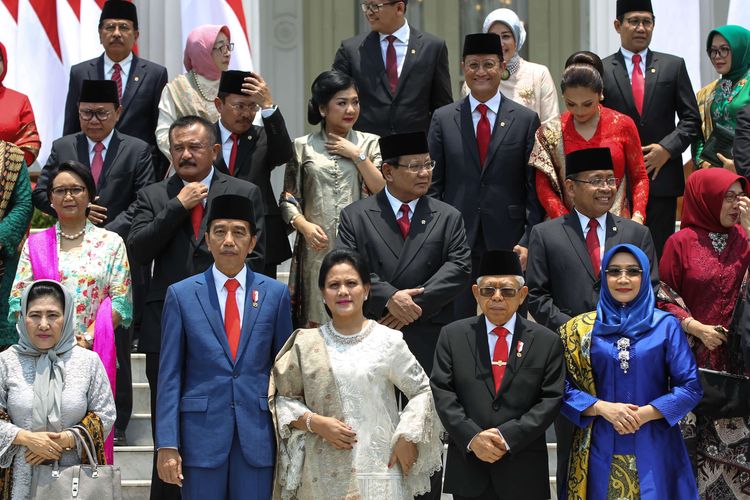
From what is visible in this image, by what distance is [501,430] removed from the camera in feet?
20.8

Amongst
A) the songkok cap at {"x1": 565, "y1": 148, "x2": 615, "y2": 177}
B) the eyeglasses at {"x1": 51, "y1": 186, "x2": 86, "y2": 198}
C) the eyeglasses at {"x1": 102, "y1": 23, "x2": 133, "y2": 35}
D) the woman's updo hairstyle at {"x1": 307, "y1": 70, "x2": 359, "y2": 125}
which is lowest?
the eyeglasses at {"x1": 51, "y1": 186, "x2": 86, "y2": 198}

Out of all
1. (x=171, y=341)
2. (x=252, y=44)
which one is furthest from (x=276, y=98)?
(x=171, y=341)

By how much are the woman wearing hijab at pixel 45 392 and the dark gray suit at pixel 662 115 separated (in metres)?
3.68

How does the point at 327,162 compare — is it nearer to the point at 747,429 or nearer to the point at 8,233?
the point at 8,233

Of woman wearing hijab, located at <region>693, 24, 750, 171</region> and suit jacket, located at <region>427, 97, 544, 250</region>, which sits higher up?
woman wearing hijab, located at <region>693, 24, 750, 171</region>

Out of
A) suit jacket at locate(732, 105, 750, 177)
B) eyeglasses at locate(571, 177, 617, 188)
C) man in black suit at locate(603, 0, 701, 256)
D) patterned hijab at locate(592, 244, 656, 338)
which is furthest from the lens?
man in black suit at locate(603, 0, 701, 256)

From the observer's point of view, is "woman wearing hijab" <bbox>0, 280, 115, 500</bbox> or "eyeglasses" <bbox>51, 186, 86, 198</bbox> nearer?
"woman wearing hijab" <bbox>0, 280, 115, 500</bbox>

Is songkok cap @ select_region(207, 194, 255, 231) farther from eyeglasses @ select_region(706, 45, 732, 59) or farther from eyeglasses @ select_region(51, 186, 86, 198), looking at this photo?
eyeglasses @ select_region(706, 45, 732, 59)

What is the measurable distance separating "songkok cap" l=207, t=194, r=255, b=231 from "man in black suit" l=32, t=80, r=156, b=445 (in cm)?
146

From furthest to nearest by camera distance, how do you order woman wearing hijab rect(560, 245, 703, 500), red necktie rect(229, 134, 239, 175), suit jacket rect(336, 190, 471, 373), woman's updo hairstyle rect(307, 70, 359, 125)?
red necktie rect(229, 134, 239, 175), woman's updo hairstyle rect(307, 70, 359, 125), suit jacket rect(336, 190, 471, 373), woman wearing hijab rect(560, 245, 703, 500)

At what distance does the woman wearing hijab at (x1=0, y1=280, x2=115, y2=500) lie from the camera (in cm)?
645

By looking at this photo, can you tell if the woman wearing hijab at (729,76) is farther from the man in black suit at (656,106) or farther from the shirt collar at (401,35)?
the shirt collar at (401,35)

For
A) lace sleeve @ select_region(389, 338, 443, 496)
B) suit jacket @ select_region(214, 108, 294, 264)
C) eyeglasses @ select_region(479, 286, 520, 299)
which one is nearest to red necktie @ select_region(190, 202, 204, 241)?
suit jacket @ select_region(214, 108, 294, 264)

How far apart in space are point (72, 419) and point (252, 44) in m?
5.22
